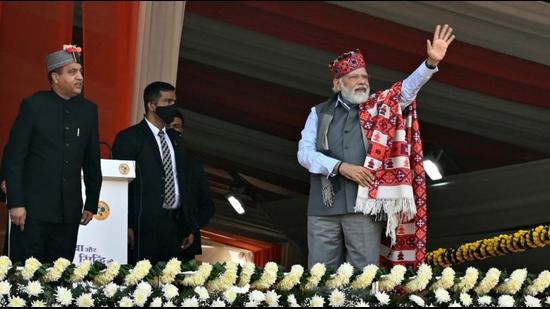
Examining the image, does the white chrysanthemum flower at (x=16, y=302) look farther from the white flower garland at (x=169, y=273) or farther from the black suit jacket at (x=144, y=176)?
the black suit jacket at (x=144, y=176)

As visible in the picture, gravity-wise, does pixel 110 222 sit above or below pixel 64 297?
above

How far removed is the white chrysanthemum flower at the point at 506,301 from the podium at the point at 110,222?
1.81 meters

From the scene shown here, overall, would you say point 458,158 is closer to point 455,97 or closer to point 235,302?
point 455,97

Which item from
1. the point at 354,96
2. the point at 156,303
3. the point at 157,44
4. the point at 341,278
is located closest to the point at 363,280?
the point at 341,278

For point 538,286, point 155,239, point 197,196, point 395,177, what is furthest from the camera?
point 197,196

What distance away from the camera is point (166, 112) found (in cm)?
583

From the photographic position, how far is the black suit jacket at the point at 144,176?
580 cm

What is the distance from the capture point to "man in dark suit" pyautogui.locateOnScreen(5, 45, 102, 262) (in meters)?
4.91

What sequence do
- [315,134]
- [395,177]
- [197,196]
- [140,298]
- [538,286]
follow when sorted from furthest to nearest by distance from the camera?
[197,196]
[315,134]
[395,177]
[538,286]
[140,298]

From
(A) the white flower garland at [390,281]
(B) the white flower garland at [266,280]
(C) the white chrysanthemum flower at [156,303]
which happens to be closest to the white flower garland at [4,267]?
(C) the white chrysanthemum flower at [156,303]

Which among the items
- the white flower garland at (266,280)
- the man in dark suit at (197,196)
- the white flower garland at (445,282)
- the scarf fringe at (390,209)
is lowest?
the white flower garland at (266,280)

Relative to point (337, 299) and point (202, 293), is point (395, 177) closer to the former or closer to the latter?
point (337, 299)

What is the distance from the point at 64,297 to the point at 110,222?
140cm

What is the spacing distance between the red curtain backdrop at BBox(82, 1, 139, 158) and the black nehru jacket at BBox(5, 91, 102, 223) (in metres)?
0.51
